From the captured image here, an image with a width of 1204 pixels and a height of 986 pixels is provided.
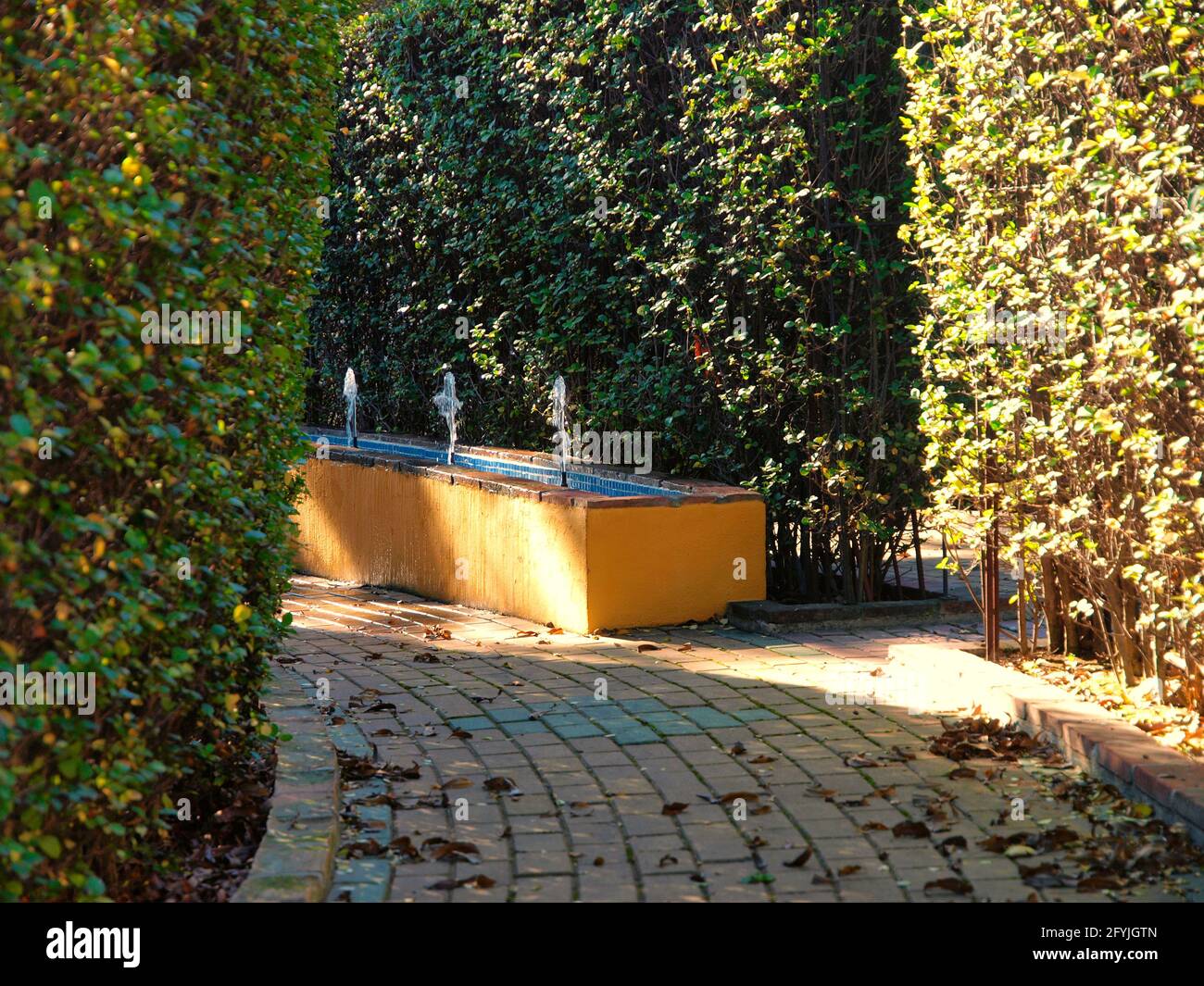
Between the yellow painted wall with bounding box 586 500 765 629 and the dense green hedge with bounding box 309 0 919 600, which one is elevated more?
the dense green hedge with bounding box 309 0 919 600

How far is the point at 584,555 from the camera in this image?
8453mm

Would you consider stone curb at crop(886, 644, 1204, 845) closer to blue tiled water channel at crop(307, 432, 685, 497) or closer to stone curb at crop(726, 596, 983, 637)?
stone curb at crop(726, 596, 983, 637)

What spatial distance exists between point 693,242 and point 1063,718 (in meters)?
4.30

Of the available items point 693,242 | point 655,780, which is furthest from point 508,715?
point 693,242

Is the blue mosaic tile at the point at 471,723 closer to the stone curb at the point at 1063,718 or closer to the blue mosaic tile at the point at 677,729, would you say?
the blue mosaic tile at the point at 677,729

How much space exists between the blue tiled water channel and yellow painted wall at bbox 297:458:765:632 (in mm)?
328

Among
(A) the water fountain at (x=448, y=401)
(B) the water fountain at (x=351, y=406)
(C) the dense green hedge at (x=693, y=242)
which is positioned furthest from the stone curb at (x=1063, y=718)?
(B) the water fountain at (x=351, y=406)

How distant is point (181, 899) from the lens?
13.7 ft

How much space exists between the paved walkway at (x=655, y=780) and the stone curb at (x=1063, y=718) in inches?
7.1

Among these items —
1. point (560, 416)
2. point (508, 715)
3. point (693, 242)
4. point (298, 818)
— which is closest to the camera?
point (298, 818)

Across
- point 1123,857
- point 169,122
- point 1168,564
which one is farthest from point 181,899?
point 1168,564

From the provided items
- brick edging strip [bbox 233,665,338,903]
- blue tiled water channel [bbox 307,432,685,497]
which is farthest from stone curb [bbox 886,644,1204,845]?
brick edging strip [bbox 233,665,338,903]

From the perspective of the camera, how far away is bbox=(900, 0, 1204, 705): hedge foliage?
5203mm

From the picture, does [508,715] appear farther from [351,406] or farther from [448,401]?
[351,406]
